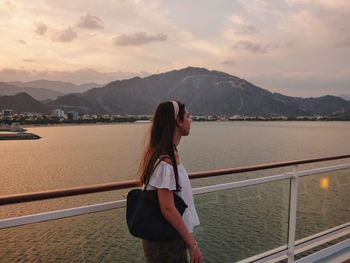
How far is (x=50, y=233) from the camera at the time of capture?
A: 6.16 ft

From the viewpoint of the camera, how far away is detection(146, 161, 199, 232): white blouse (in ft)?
5.32

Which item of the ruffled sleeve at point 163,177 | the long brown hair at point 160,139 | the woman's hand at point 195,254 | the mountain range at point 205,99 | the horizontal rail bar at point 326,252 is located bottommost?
the horizontal rail bar at point 326,252

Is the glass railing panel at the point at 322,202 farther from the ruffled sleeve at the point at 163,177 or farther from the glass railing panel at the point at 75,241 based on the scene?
the ruffled sleeve at the point at 163,177

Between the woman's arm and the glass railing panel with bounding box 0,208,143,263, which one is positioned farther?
the glass railing panel with bounding box 0,208,143,263

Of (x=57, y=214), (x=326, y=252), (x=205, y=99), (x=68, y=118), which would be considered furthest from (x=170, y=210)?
(x=205, y=99)

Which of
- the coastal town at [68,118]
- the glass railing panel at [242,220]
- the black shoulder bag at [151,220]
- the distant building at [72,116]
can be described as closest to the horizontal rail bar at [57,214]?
the black shoulder bag at [151,220]

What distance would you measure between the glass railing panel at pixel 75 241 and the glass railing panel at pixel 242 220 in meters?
0.58

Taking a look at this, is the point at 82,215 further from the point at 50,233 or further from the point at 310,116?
the point at 310,116

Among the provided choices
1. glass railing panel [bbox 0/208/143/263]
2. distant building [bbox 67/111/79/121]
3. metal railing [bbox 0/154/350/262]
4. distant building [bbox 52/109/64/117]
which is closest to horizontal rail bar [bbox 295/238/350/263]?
metal railing [bbox 0/154/350/262]

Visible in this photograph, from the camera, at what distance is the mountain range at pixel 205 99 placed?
161 metres

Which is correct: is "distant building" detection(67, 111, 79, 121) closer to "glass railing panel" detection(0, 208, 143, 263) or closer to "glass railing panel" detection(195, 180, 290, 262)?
"glass railing panel" detection(195, 180, 290, 262)

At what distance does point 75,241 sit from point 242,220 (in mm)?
1657

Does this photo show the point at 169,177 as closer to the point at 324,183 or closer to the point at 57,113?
the point at 324,183

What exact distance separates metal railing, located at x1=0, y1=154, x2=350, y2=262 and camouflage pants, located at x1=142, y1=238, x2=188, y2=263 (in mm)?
334
